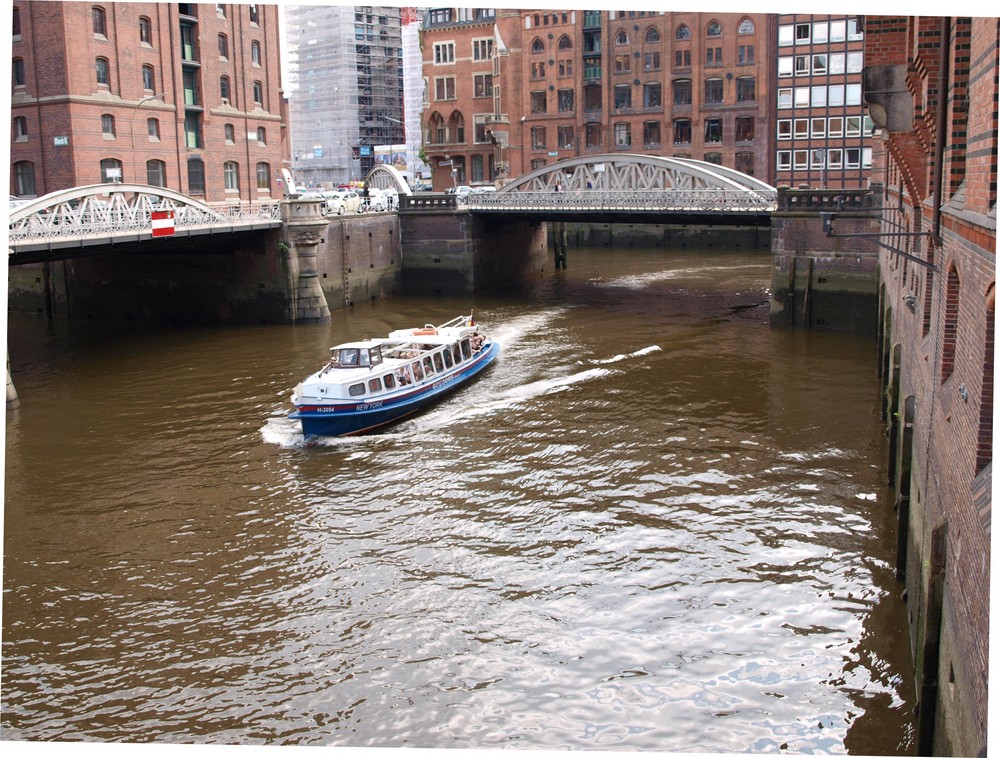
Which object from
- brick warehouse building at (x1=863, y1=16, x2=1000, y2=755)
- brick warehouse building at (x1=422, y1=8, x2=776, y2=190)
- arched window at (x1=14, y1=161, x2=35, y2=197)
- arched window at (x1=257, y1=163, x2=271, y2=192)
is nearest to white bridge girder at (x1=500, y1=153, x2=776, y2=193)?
arched window at (x1=257, y1=163, x2=271, y2=192)

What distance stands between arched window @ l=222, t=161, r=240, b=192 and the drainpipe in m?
43.3

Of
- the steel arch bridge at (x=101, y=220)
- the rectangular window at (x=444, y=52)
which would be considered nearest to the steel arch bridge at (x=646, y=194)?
the steel arch bridge at (x=101, y=220)

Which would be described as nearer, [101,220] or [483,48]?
[101,220]

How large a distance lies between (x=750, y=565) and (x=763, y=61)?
62257 mm

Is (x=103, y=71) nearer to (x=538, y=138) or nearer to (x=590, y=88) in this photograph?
(x=538, y=138)

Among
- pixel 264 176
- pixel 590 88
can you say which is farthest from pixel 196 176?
pixel 590 88

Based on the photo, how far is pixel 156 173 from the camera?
4750 cm

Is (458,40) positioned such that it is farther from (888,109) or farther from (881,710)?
(881,710)

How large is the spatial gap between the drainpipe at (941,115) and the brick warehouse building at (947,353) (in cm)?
2

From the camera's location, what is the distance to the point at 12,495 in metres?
21.4

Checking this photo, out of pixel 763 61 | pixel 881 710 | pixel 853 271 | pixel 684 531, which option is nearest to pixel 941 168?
pixel 881 710

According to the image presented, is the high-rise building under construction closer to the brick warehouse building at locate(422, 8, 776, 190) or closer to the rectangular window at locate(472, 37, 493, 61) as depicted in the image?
the brick warehouse building at locate(422, 8, 776, 190)

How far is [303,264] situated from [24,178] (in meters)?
12.7

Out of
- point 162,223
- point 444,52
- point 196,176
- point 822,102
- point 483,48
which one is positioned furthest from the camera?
point 444,52
